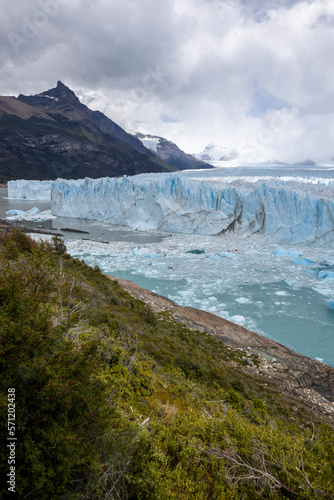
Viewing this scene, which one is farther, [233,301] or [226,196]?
[226,196]

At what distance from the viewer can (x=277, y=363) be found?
6.70 m

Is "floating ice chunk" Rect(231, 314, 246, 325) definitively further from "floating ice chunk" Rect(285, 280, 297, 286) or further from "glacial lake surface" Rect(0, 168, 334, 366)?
"floating ice chunk" Rect(285, 280, 297, 286)

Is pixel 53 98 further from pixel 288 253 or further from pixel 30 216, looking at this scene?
pixel 288 253

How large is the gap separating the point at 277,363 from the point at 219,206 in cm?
1804

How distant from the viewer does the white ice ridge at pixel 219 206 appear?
19.8 m

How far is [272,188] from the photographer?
21.1 m

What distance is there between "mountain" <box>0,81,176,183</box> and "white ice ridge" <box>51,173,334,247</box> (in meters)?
60.0

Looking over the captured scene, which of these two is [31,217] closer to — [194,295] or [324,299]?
[194,295]

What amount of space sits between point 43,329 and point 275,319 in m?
8.98

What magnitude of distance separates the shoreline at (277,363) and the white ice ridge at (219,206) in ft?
46.6

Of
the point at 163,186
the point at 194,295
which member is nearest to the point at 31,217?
the point at 163,186

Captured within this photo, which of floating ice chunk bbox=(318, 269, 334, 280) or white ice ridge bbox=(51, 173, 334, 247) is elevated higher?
white ice ridge bbox=(51, 173, 334, 247)

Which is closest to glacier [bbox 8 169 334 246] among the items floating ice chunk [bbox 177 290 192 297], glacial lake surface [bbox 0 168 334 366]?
glacial lake surface [bbox 0 168 334 366]

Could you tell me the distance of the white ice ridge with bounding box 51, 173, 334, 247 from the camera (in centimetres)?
1981
